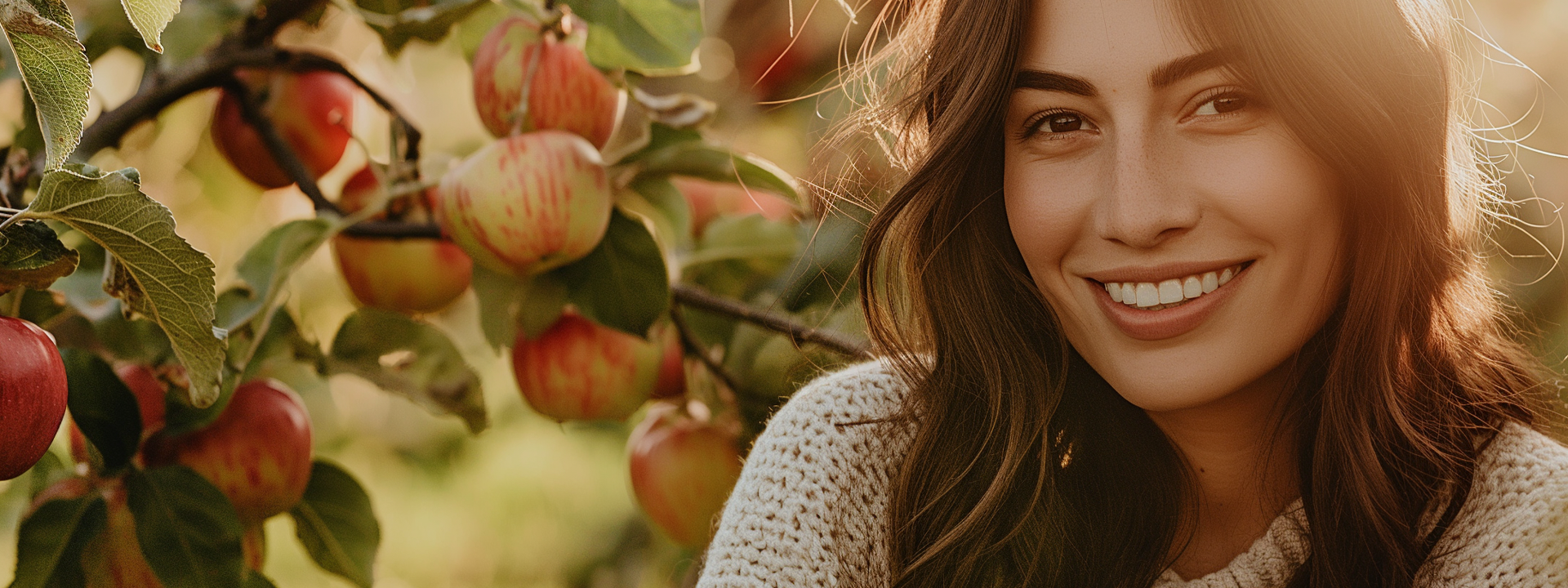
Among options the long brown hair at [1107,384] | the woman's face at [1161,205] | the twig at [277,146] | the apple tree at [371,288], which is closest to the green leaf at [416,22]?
the apple tree at [371,288]

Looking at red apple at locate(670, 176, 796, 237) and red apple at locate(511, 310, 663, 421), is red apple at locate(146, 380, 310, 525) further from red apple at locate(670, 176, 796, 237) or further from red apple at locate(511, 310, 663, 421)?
red apple at locate(670, 176, 796, 237)

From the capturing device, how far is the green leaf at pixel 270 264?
76 centimetres

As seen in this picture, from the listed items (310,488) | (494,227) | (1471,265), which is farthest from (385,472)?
(1471,265)

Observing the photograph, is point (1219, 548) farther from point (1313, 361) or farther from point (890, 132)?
point (890, 132)

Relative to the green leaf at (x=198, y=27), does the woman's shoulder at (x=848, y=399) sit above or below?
below

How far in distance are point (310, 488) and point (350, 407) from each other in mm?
1095

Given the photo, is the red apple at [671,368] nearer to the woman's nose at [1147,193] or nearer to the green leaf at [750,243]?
the green leaf at [750,243]

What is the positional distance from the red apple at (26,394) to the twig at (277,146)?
13.5 inches

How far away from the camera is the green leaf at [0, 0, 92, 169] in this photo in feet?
1.59

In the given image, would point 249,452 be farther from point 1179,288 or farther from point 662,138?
point 1179,288

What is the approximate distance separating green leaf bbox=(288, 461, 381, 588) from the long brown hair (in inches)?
15.1

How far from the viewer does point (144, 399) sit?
2.52ft

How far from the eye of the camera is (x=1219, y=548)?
0.92 meters

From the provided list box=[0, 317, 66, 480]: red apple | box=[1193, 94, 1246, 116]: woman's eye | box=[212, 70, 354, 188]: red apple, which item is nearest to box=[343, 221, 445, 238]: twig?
box=[212, 70, 354, 188]: red apple
